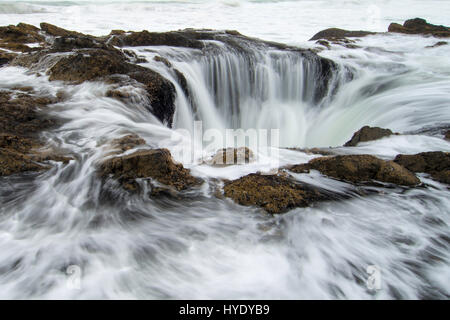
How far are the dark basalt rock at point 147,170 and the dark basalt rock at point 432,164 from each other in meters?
2.44

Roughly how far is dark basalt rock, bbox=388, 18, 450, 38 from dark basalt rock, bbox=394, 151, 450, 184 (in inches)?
464

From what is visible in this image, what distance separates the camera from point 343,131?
683 centimetres

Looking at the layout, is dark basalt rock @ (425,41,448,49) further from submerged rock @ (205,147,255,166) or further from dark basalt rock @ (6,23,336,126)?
submerged rock @ (205,147,255,166)

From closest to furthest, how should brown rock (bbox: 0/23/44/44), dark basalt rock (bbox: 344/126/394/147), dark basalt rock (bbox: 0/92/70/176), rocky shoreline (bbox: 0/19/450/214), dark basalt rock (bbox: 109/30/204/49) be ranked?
1. rocky shoreline (bbox: 0/19/450/214)
2. dark basalt rock (bbox: 0/92/70/176)
3. dark basalt rock (bbox: 344/126/394/147)
4. dark basalt rock (bbox: 109/30/204/49)
5. brown rock (bbox: 0/23/44/44)

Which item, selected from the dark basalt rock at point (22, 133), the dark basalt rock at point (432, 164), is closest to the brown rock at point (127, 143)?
the dark basalt rock at point (22, 133)

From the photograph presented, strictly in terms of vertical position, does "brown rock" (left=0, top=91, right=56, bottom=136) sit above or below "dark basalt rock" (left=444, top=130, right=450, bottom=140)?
above

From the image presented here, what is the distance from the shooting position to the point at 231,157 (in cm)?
351

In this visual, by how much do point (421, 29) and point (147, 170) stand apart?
14847mm

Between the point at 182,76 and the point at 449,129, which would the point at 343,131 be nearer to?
the point at 449,129

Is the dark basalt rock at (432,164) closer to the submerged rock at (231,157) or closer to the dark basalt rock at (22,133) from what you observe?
the submerged rock at (231,157)

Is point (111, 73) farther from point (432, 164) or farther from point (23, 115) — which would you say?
point (432, 164)

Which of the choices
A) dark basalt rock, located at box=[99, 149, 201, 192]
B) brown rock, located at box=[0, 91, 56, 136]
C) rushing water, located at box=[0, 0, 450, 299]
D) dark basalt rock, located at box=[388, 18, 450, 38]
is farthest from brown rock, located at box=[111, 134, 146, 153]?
dark basalt rock, located at box=[388, 18, 450, 38]

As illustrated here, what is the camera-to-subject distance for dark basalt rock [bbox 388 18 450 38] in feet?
40.4
